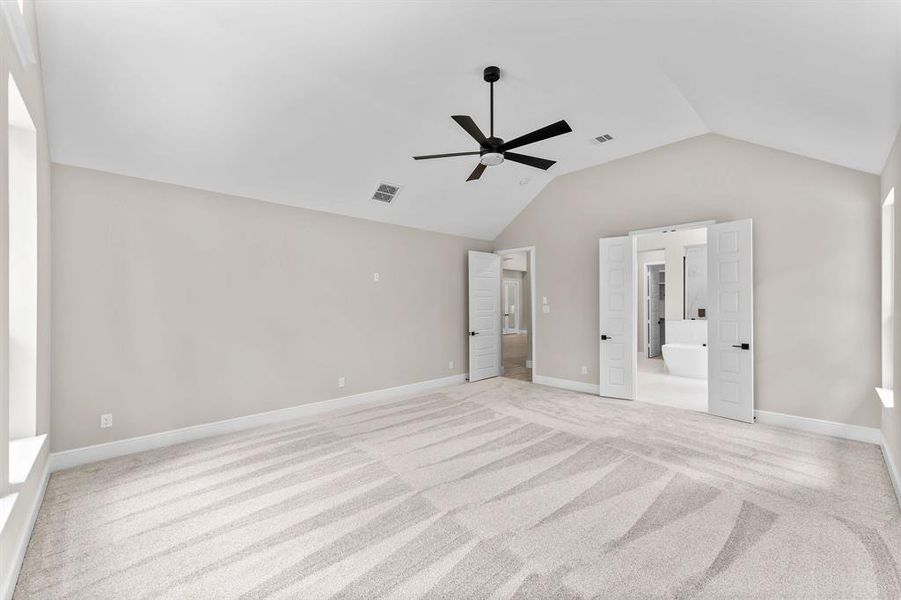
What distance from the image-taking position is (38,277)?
2729 mm

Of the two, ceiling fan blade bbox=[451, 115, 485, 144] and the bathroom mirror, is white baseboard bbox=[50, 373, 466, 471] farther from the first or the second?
the bathroom mirror

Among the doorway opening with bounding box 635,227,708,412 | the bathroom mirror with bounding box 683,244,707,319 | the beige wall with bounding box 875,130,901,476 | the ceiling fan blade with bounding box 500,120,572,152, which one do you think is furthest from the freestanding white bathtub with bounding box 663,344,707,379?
the ceiling fan blade with bounding box 500,120,572,152

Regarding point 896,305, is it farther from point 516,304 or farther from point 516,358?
point 516,304

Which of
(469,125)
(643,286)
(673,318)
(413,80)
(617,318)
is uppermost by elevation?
(413,80)

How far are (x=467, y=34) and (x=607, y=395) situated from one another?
4.64 metres

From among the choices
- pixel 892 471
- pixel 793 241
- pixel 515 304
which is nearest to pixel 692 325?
pixel 793 241

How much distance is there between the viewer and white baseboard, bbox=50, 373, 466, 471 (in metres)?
3.31

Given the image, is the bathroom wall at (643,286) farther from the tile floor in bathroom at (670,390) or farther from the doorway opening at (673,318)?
the tile floor in bathroom at (670,390)

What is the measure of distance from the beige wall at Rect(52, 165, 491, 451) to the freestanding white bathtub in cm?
456

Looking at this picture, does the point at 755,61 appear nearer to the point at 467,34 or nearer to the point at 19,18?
the point at 467,34

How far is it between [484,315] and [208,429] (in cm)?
429

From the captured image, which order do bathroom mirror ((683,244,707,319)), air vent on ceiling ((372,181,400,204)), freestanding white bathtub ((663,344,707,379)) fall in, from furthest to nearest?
1. bathroom mirror ((683,244,707,319))
2. freestanding white bathtub ((663,344,707,379))
3. air vent on ceiling ((372,181,400,204))

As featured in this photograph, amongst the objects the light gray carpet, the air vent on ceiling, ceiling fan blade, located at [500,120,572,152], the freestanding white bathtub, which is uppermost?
the air vent on ceiling

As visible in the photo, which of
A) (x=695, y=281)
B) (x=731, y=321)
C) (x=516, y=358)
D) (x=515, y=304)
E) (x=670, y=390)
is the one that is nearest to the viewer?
(x=731, y=321)
